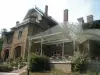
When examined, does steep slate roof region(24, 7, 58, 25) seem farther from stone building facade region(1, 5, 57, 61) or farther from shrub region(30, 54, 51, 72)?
shrub region(30, 54, 51, 72)

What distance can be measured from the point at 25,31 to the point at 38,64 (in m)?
11.6

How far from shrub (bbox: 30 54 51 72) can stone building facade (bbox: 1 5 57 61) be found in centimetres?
887

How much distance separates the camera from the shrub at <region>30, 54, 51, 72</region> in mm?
18906

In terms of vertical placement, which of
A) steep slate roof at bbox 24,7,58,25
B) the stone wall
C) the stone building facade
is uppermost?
steep slate roof at bbox 24,7,58,25

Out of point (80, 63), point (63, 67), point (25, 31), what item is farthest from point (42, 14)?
point (80, 63)

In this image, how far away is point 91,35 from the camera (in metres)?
19.8

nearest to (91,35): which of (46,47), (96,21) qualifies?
(96,21)

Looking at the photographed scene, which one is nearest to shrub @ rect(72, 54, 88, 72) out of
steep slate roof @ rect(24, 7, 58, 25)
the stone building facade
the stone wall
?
the stone wall

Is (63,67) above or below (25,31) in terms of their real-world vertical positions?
below

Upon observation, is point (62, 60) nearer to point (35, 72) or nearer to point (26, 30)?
point (35, 72)

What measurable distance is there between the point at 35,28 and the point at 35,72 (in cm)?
1268

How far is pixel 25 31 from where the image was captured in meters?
29.7

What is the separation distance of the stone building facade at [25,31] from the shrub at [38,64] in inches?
349

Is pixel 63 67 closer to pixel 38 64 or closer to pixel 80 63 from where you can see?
pixel 80 63
